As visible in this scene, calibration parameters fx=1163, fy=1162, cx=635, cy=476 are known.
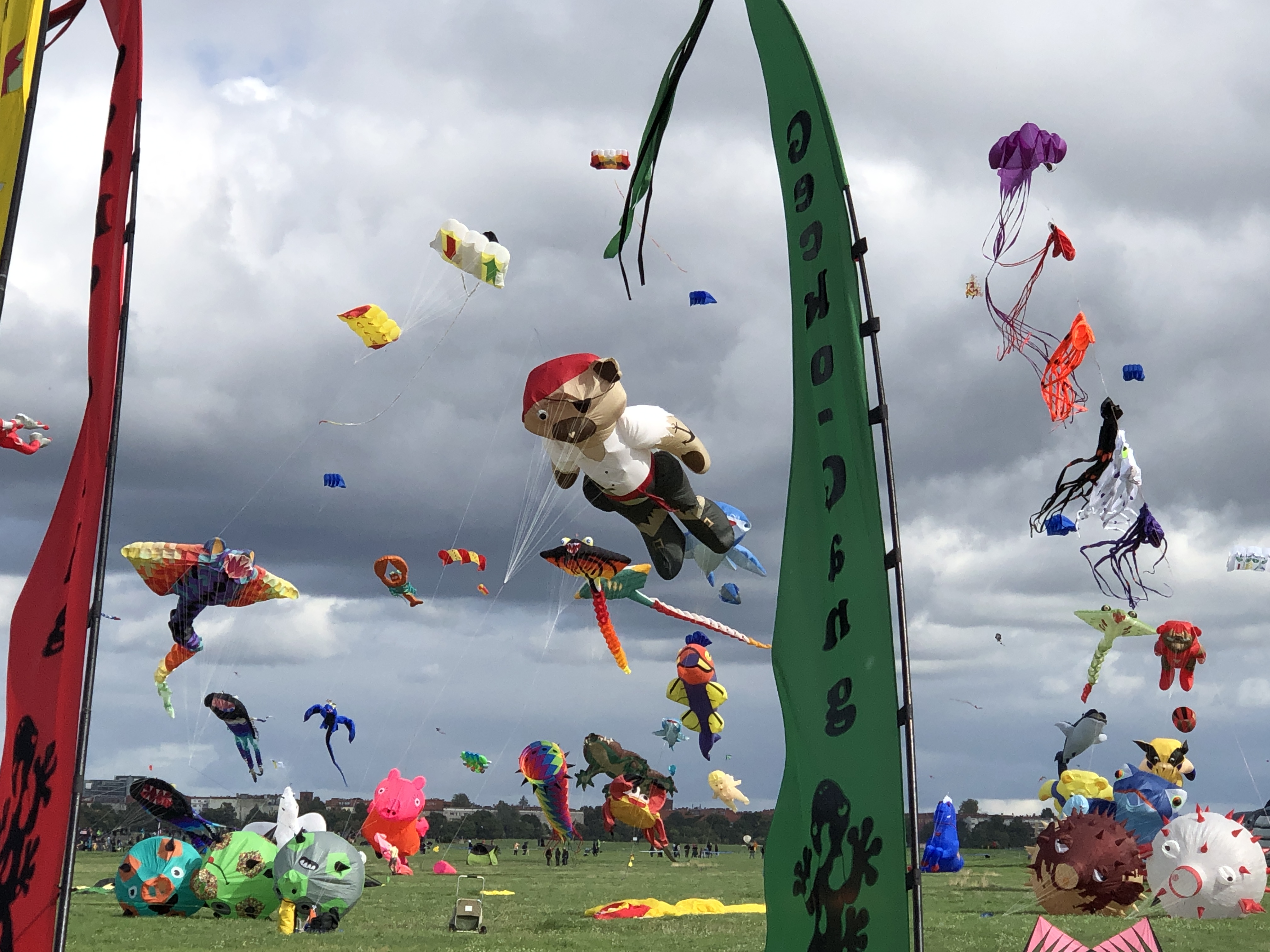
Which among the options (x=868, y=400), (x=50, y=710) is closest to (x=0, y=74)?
(x=50, y=710)

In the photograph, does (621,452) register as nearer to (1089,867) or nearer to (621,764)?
(1089,867)

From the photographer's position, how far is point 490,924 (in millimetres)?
22516

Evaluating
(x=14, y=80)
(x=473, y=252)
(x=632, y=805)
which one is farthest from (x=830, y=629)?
(x=632, y=805)

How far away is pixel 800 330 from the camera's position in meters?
4.66

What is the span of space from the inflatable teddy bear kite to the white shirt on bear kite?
0.01 m

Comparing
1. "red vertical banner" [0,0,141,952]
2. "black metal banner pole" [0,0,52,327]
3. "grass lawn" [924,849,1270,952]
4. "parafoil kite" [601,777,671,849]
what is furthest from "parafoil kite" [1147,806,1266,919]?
"black metal banner pole" [0,0,52,327]

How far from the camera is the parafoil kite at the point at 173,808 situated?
1091 inches

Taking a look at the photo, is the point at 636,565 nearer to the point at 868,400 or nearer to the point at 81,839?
the point at 868,400

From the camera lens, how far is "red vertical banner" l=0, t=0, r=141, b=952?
5398 mm

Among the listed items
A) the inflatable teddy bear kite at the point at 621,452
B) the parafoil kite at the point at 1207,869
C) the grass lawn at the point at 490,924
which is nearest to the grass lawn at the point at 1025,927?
the parafoil kite at the point at 1207,869

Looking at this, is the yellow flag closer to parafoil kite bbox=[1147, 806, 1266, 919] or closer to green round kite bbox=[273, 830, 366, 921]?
green round kite bbox=[273, 830, 366, 921]

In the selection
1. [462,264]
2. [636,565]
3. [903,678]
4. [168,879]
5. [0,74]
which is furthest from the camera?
[636,565]

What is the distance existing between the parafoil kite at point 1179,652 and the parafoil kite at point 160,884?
25943 millimetres

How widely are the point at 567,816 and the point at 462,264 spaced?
2570cm
